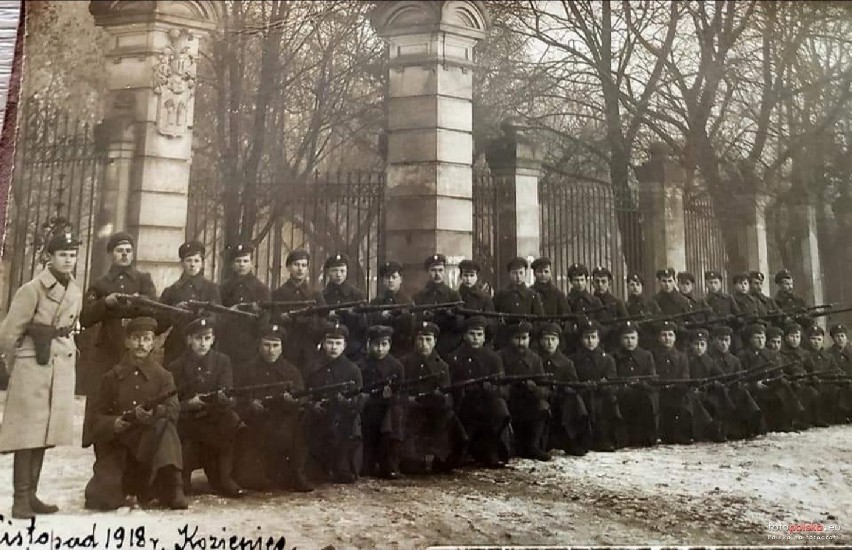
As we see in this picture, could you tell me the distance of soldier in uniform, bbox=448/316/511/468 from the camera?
3090 mm

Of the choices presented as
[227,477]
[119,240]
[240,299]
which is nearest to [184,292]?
[240,299]

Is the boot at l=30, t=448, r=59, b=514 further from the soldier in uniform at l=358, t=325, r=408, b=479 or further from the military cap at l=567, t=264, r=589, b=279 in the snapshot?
the military cap at l=567, t=264, r=589, b=279

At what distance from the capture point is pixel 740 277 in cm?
343

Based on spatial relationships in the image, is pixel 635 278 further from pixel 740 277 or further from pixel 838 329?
pixel 838 329

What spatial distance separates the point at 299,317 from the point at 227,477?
819mm

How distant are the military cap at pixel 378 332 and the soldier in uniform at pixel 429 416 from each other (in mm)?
151

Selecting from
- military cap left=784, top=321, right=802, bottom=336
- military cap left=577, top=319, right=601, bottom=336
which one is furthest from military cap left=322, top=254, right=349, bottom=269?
military cap left=784, top=321, right=802, bottom=336

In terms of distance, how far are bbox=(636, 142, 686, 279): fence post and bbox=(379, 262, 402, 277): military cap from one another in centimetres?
145

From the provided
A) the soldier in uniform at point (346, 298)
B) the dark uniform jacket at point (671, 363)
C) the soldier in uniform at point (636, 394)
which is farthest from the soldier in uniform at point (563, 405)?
the soldier in uniform at point (346, 298)

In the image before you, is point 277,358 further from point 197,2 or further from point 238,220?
point 197,2

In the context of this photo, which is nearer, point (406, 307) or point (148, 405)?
point (148, 405)

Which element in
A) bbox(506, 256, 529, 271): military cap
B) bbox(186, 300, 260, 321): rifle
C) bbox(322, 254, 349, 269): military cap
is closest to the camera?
bbox(186, 300, 260, 321): rifle

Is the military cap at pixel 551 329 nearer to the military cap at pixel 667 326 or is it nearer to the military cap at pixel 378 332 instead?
the military cap at pixel 667 326

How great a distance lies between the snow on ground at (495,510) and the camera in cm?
260
